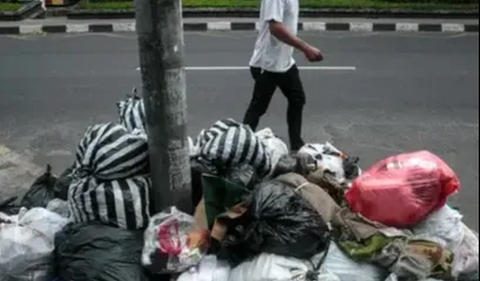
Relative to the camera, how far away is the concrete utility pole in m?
2.91

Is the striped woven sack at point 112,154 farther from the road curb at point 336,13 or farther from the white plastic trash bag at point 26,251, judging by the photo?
the road curb at point 336,13

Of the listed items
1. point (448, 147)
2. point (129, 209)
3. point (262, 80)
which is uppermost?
point (262, 80)

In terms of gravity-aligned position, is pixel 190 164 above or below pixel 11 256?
above

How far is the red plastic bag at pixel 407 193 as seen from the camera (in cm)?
296

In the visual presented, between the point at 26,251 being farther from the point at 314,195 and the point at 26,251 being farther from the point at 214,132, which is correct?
the point at 314,195

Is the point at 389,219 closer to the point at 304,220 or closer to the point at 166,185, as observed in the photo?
the point at 304,220

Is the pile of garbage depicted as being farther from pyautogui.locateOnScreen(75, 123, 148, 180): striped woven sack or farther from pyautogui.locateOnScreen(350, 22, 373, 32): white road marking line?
pyautogui.locateOnScreen(350, 22, 373, 32): white road marking line

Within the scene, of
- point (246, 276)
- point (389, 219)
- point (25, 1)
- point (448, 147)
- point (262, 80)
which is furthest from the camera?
point (25, 1)

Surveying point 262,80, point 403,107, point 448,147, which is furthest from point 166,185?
point 403,107

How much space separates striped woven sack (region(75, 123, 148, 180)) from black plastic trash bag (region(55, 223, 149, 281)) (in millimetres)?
256

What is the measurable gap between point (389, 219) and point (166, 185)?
99cm

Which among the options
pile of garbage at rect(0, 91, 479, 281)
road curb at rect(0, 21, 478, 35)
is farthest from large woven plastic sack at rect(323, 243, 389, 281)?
road curb at rect(0, 21, 478, 35)

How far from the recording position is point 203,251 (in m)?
2.96

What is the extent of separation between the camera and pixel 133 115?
11.8 feet
